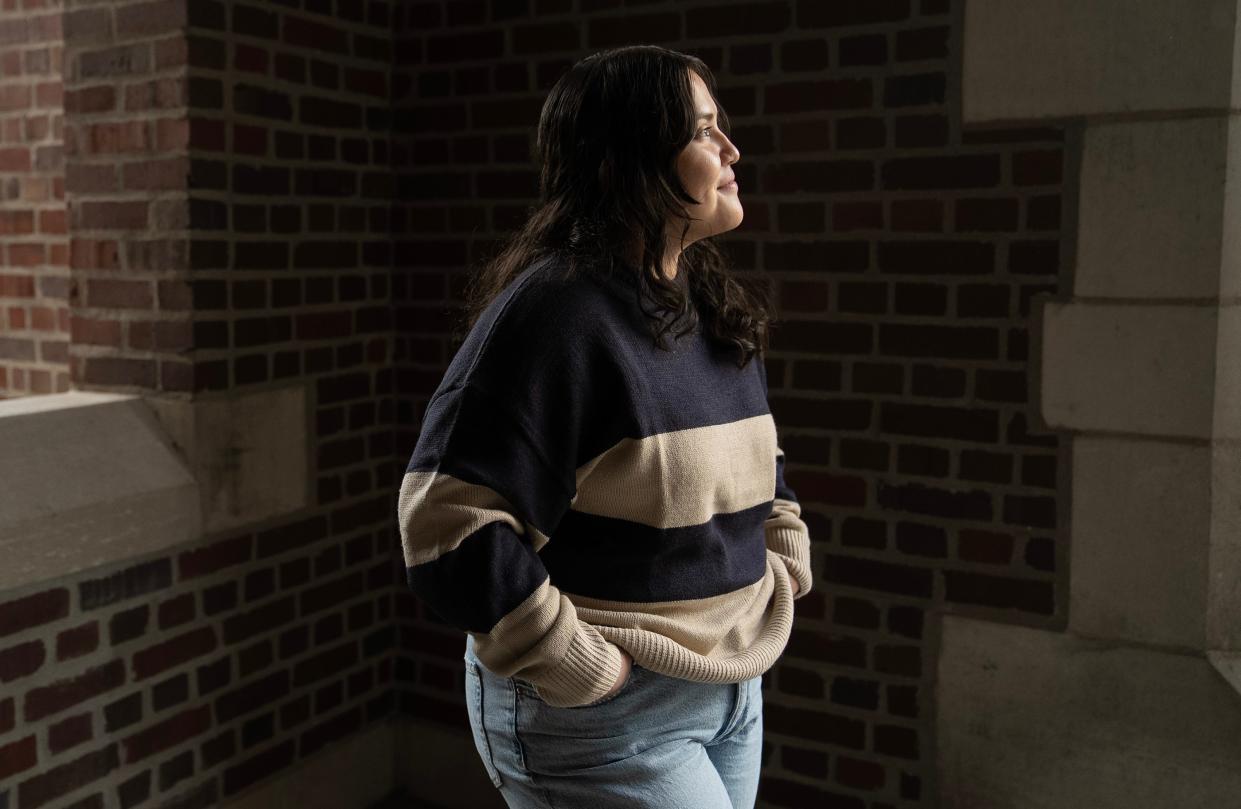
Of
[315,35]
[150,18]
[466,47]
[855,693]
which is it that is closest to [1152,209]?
[855,693]

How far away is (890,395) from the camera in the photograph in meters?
2.58

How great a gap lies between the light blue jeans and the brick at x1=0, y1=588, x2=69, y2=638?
1.16m

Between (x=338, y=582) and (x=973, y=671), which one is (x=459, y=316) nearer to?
(x=338, y=582)

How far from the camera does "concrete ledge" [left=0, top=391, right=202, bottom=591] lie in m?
2.31

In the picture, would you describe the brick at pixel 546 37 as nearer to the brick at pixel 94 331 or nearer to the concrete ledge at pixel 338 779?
the brick at pixel 94 331

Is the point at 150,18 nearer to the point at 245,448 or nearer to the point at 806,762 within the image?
the point at 245,448

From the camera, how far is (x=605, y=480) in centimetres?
154

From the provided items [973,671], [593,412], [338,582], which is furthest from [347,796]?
[593,412]

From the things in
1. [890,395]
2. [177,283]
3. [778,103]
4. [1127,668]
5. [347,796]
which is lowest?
[347,796]

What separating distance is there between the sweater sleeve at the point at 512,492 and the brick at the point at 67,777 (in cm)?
137

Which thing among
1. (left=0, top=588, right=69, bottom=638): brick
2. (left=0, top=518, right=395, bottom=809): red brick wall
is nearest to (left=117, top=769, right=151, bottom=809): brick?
(left=0, top=518, right=395, bottom=809): red brick wall

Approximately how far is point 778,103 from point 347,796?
6.72 ft

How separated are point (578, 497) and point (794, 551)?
21.2 inches

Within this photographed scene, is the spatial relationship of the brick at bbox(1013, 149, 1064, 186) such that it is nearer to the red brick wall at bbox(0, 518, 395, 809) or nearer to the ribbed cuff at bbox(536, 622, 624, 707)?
the ribbed cuff at bbox(536, 622, 624, 707)
